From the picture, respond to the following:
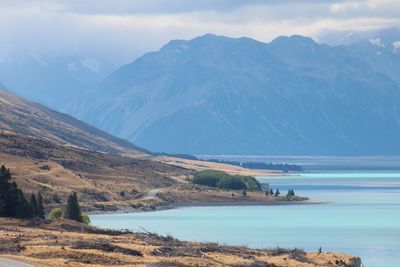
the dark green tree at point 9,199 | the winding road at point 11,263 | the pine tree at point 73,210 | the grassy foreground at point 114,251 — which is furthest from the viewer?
the pine tree at point 73,210

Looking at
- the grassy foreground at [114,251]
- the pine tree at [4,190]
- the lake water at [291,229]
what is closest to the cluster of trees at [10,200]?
the pine tree at [4,190]

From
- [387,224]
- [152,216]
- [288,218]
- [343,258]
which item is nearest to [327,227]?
[387,224]

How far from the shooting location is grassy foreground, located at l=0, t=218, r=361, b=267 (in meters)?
78.3

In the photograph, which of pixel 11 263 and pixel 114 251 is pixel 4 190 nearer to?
pixel 114 251

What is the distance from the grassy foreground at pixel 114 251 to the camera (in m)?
78.3

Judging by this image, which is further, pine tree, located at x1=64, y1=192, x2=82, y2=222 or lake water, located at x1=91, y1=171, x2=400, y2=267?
pine tree, located at x1=64, y1=192, x2=82, y2=222

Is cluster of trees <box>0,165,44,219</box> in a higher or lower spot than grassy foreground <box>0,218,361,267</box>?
higher

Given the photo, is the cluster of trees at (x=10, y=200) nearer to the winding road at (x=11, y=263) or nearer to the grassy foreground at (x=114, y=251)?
the grassy foreground at (x=114, y=251)

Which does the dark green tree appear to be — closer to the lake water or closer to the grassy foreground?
the grassy foreground

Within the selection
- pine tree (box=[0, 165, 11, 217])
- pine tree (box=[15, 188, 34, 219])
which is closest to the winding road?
pine tree (box=[0, 165, 11, 217])

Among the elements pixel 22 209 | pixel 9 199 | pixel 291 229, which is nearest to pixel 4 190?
pixel 9 199

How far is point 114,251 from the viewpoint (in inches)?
3310

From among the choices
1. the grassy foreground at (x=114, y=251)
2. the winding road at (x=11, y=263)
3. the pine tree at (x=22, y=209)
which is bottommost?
the winding road at (x=11, y=263)

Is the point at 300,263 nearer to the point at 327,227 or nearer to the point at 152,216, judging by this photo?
the point at 327,227
